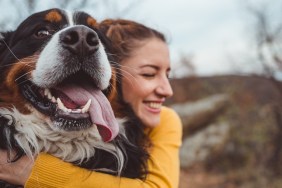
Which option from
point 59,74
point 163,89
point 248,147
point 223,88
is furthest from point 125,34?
point 223,88

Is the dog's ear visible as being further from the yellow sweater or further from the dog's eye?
the yellow sweater

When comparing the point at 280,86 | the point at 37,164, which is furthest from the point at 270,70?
the point at 37,164

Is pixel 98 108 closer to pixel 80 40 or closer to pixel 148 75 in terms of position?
pixel 80 40

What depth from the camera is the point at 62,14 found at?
2592 mm

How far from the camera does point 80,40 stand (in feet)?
7.16

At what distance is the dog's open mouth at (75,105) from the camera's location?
2258 mm

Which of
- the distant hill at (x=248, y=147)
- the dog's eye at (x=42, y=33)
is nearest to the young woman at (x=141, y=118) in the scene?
the dog's eye at (x=42, y=33)

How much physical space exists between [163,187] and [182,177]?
5.59 meters

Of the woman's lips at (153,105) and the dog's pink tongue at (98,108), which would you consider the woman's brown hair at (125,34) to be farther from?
the dog's pink tongue at (98,108)

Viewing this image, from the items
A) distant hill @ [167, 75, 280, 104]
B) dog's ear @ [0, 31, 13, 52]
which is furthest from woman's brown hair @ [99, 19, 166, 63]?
distant hill @ [167, 75, 280, 104]

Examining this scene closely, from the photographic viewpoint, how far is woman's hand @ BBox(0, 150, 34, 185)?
2.36 m

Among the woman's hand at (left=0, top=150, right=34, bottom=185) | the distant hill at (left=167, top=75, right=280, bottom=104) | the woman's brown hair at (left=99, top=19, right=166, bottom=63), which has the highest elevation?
the distant hill at (left=167, top=75, right=280, bottom=104)

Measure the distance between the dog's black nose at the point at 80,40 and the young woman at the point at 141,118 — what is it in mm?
645

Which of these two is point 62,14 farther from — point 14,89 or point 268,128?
point 268,128
